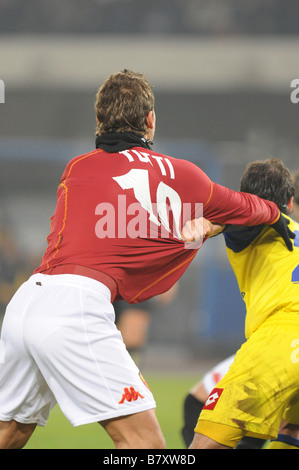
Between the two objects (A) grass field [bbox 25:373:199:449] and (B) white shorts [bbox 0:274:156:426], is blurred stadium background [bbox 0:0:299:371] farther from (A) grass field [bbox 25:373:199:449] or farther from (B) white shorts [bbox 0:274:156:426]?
(B) white shorts [bbox 0:274:156:426]

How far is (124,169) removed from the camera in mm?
3086

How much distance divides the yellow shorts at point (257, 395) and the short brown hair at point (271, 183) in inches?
27.8

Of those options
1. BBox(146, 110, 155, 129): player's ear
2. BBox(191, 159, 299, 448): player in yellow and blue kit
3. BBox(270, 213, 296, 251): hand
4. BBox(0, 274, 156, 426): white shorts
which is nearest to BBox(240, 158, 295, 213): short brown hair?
BBox(191, 159, 299, 448): player in yellow and blue kit

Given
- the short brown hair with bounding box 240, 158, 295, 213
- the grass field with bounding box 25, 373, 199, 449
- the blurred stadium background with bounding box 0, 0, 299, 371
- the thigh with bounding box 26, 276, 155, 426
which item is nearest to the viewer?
the thigh with bounding box 26, 276, 155, 426

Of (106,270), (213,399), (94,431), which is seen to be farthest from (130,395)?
(94,431)

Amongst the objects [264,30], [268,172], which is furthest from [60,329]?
[264,30]

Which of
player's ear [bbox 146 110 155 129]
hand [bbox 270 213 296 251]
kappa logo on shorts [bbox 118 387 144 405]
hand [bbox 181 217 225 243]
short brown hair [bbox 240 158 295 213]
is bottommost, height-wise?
kappa logo on shorts [bbox 118 387 144 405]

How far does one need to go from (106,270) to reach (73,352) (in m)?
0.36

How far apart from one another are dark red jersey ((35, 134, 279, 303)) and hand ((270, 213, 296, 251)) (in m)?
0.35

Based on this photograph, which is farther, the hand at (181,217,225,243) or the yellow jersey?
the yellow jersey

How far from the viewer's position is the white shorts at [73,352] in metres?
2.84

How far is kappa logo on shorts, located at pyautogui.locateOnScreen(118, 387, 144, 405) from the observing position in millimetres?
2840
